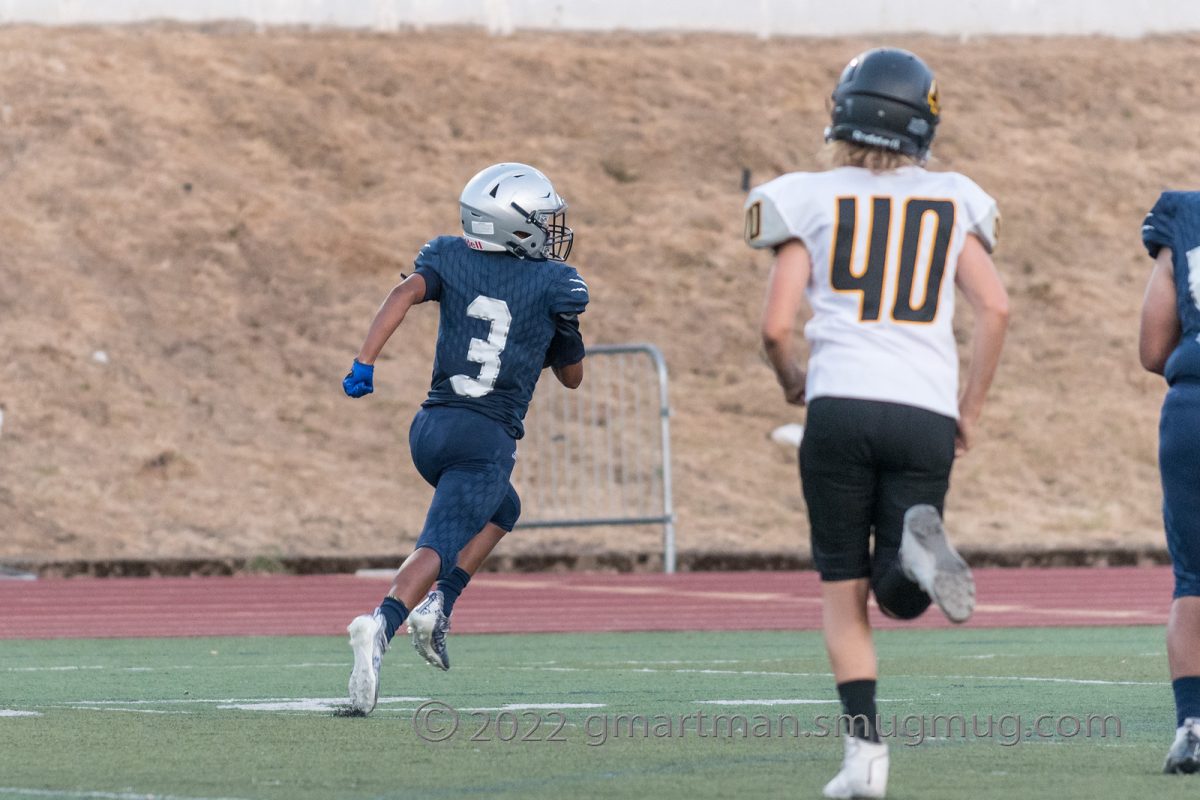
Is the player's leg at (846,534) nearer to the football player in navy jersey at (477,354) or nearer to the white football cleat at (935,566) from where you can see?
the white football cleat at (935,566)

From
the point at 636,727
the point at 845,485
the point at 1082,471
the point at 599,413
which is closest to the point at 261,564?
the point at 599,413

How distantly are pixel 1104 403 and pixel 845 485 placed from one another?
74.4 feet

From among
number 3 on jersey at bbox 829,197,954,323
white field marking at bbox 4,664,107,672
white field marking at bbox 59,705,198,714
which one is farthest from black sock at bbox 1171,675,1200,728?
white field marking at bbox 4,664,107,672

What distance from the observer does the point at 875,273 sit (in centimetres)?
532

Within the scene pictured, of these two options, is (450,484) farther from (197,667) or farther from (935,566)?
(935,566)

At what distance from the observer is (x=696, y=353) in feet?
89.4

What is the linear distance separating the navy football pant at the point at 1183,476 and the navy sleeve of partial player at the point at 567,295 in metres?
2.76

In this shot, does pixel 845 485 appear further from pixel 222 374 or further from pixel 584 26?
pixel 584 26

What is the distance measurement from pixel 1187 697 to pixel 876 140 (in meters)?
1.88

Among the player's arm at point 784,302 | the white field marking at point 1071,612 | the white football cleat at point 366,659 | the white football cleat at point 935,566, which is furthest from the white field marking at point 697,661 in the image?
the white football cleat at point 935,566

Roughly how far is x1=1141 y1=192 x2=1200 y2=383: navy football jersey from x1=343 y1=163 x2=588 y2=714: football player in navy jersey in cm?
264

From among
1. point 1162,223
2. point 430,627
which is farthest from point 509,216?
point 1162,223

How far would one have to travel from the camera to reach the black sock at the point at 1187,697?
5.95m

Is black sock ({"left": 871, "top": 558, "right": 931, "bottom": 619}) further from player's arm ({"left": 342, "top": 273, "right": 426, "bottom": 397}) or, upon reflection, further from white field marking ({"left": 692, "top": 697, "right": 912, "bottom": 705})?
player's arm ({"left": 342, "top": 273, "right": 426, "bottom": 397})
